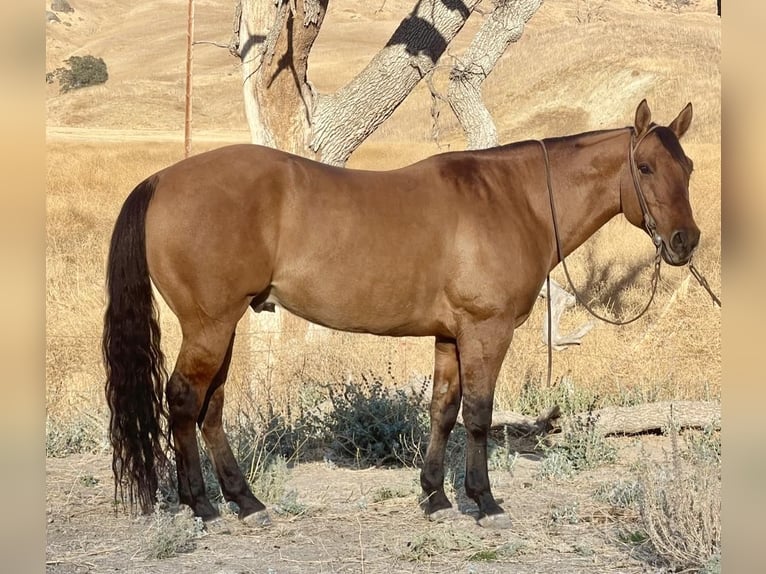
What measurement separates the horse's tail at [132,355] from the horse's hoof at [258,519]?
566 millimetres

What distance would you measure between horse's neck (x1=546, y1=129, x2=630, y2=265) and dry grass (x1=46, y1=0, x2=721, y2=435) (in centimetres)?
233

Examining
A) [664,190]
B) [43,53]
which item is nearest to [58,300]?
[664,190]

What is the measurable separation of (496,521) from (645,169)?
7.00 ft

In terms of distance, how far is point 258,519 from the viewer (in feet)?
17.0

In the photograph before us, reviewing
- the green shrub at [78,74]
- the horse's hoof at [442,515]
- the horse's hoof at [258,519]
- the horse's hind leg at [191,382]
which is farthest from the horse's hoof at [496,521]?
the green shrub at [78,74]

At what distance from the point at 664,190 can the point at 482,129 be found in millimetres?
5641

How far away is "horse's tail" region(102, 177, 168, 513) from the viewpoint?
4887mm

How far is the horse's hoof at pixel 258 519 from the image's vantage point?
5191mm

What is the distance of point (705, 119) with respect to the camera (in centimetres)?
3173

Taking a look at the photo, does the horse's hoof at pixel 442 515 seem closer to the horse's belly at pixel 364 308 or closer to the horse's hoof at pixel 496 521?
the horse's hoof at pixel 496 521

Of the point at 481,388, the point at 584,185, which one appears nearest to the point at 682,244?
the point at 584,185

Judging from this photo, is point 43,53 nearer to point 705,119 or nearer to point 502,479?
point 502,479

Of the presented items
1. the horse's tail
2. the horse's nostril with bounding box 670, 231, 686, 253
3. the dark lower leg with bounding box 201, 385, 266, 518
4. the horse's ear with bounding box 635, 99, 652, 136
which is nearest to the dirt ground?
the dark lower leg with bounding box 201, 385, 266, 518

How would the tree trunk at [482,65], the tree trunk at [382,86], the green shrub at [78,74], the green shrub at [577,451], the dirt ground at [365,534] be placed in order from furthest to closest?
1. the green shrub at [78,74]
2. the tree trunk at [482,65]
3. the tree trunk at [382,86]
4. the green shrub at [577,451]
5. the dirt ground at [365,534]
